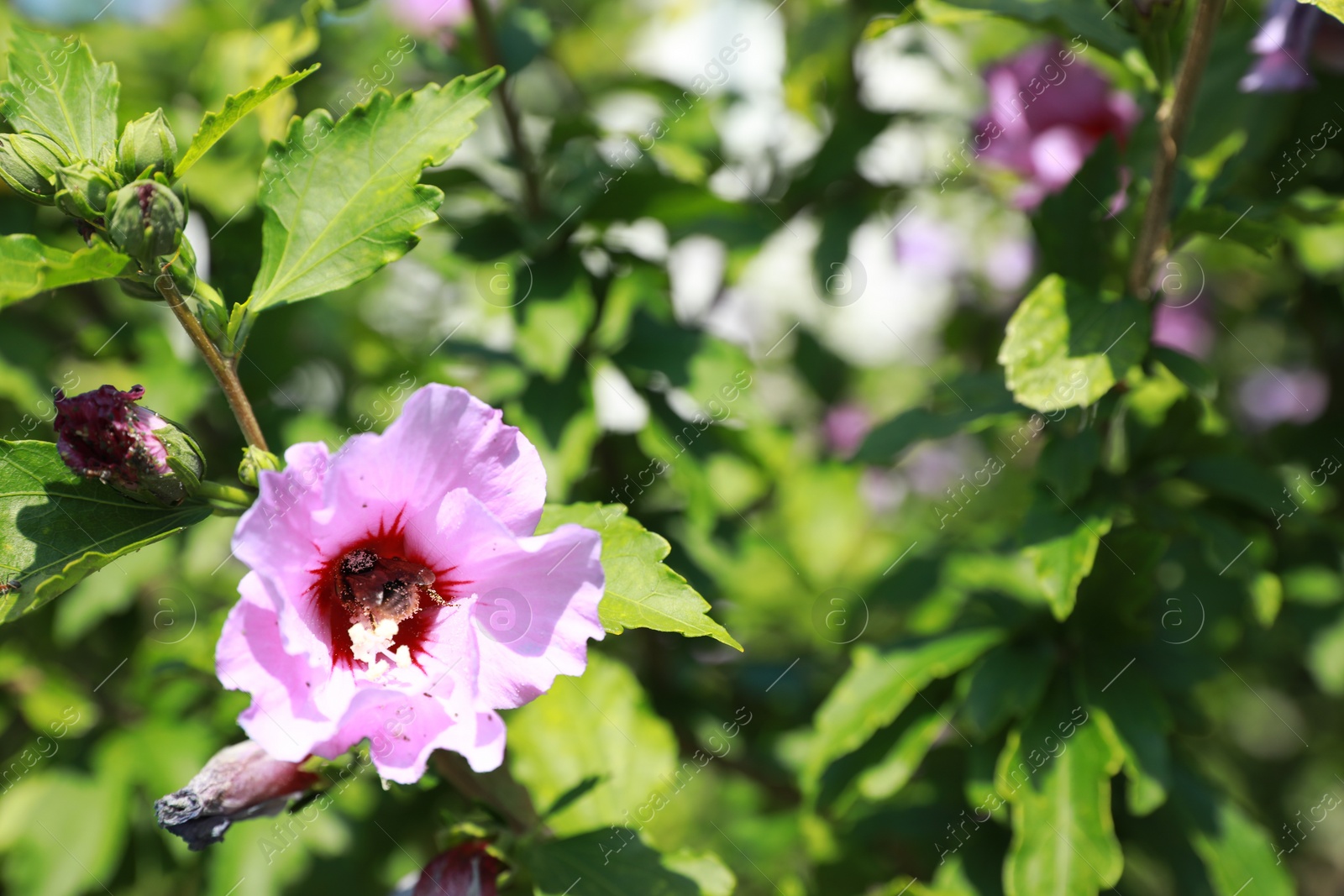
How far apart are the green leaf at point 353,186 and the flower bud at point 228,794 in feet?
1.67

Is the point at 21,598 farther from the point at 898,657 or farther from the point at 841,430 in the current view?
the point at 841,430

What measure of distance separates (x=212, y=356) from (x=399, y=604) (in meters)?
0.33

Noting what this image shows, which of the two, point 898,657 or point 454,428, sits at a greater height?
point 454,428

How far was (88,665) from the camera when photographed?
7.18 ft

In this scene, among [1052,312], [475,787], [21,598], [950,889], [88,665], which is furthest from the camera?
[88,665]

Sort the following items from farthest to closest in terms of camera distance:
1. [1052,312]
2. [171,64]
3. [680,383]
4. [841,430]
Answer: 1. [841,430]
2. [171,64]
3. [680,383]
4. [1052,312]

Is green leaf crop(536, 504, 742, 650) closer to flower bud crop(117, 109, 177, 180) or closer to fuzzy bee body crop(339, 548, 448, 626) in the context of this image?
fuzzy bee body crop(339, 548, 448, 626)

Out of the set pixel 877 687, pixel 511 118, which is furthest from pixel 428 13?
pixel 877 687

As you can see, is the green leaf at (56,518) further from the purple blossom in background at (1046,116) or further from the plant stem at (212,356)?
the purple blossom in background at (1046,116)

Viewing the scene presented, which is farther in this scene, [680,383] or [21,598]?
[680,383]

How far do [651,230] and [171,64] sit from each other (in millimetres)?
1300

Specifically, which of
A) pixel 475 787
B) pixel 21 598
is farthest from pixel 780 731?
pixel 21 598

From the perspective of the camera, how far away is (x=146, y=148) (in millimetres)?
1026

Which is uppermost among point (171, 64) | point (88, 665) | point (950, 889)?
point (171, 64)
